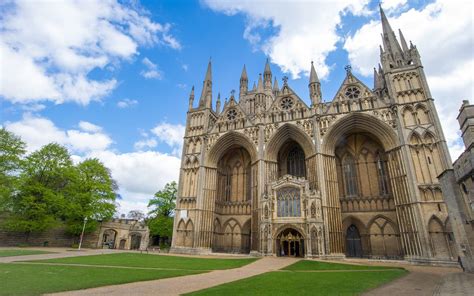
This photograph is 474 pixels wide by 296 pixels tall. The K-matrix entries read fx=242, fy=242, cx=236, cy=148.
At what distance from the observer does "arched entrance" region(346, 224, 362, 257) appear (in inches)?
1028

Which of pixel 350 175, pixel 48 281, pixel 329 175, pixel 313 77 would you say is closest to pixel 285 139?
pixel 329 175

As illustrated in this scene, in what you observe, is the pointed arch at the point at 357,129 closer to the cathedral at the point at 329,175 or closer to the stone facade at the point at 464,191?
the cathedral at the point at 329,175

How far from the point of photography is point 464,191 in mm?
12609

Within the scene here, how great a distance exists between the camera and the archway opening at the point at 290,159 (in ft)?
103

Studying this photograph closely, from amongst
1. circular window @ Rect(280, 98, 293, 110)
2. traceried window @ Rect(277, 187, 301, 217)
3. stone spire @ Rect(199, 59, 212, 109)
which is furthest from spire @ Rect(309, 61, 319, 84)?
stone spire @ Rect(199, 59, 212, 109)

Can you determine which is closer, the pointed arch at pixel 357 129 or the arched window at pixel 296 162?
the pointed arch at pixel 357 129

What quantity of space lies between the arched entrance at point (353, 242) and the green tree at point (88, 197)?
2895cm

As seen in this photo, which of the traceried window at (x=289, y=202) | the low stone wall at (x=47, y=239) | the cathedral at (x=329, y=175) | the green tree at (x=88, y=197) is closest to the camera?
the cathedral at (x=329, y=175)

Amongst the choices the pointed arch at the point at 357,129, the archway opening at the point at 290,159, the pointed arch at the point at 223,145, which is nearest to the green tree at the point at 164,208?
the pointed arch at the point at 223,145

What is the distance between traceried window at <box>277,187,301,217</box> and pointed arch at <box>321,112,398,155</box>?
19.3 feet

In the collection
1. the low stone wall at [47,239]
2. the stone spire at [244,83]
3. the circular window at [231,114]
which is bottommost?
the low stone wall at [47,239]

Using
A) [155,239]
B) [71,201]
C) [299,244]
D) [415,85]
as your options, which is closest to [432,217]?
[299,244]

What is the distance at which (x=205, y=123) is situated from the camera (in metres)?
34.2

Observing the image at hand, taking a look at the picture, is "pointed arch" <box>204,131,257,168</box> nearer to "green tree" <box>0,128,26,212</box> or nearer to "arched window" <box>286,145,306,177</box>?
"arched window" <box>286,145,306,177</box>
